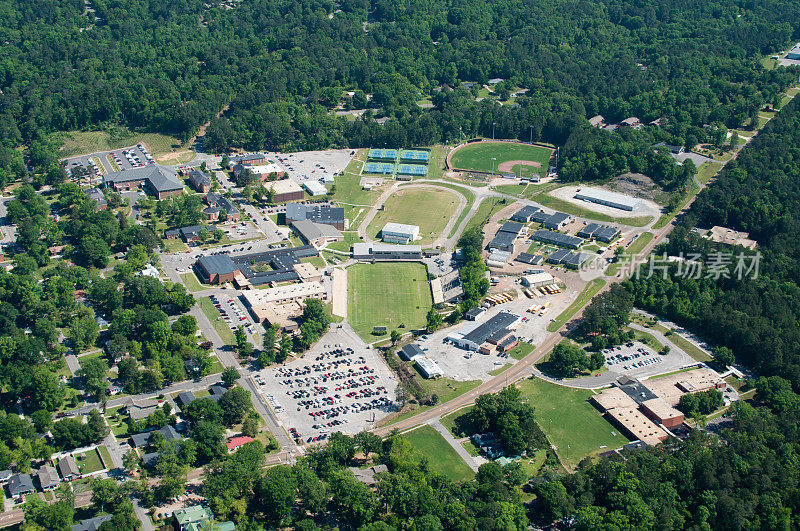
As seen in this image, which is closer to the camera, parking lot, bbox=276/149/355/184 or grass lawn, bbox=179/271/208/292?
grass lawn, bbox=179/271/208/292

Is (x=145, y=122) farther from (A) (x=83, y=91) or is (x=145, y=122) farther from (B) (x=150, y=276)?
(B) (x=150, y=276)

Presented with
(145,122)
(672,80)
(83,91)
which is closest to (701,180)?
(672,80)

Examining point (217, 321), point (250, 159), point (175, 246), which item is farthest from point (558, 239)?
point (250, 159)

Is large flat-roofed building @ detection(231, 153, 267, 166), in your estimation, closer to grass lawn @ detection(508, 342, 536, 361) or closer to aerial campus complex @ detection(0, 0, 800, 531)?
aerial campus complex @ detection(0, 0, 800, 531)

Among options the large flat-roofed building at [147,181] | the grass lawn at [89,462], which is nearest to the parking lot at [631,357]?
the grass lawn at [89,462]

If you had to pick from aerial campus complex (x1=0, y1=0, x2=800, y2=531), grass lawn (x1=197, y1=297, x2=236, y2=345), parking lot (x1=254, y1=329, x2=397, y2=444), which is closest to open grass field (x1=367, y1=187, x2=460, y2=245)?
aerial campus complex (x1=0, y1=0, x2=800, y2=531)

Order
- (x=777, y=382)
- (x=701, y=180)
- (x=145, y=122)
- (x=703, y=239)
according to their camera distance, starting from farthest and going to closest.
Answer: (x=145, y=122) < (x=701, y=180) < (x=703, y=239) < (x=777, y=382)

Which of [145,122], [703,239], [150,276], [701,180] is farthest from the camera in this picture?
[145,122]
